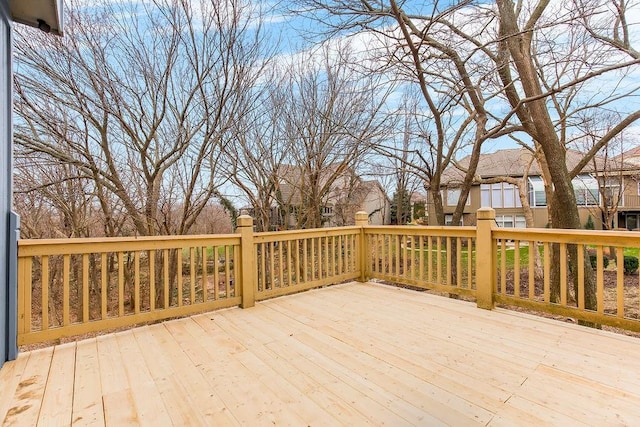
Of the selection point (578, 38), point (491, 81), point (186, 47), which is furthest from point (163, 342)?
point (578, 38)

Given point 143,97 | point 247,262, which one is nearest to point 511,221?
point 247,262

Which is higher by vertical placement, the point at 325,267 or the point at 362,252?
the point at 362,252

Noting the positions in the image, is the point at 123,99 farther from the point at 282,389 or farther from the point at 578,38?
the point at 578,38

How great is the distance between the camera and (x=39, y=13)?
2.59 meters

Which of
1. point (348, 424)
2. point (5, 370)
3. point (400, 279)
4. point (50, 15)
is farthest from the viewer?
point (400, 279)

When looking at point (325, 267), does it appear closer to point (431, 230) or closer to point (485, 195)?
point (431, 230)

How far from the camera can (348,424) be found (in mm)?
1610

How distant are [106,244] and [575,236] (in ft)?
13.6

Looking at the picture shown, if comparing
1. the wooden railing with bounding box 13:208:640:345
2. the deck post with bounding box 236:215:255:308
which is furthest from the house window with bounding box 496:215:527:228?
the deck post with bounding box 236:215:255:308

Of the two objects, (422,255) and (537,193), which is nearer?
(422,255)

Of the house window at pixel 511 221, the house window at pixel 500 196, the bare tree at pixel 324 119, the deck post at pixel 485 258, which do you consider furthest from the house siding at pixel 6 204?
the house window at pixel 500 196

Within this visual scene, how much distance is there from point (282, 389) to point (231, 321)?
54.5 inches

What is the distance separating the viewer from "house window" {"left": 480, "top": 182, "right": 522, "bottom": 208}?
17.2 meters

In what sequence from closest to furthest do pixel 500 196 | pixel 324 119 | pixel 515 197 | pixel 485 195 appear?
pixel 324 119, pixel 515 197, pixel 500 196, pixel 485 195
